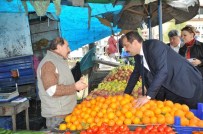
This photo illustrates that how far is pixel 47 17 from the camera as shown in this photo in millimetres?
8516

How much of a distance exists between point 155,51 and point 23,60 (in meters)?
5.02

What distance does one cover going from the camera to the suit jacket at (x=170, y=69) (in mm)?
3703

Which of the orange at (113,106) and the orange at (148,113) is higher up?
the orange at (113,106)

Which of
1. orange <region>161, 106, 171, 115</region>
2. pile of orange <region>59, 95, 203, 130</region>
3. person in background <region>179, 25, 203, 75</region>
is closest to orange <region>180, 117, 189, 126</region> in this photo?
pile of orange <region>59, 95, 203, 130</region>

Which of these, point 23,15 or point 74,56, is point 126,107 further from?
point 74,56

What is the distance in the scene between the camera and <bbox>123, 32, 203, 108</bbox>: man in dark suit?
3701 mm

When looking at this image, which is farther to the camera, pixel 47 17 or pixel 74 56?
pixel 74 56

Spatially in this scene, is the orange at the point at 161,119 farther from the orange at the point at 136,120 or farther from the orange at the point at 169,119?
the orange at the point at 136,120

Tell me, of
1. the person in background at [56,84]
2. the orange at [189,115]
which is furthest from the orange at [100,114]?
the orange at [189,115]

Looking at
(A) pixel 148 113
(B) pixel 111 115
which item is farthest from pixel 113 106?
(A) pixel 148 113

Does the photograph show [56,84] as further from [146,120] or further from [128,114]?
[146,120]

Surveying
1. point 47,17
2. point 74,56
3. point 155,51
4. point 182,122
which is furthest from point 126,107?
point 74,56

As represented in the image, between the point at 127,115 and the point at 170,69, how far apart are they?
42.3 inches

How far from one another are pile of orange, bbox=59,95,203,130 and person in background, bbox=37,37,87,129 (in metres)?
0.35
